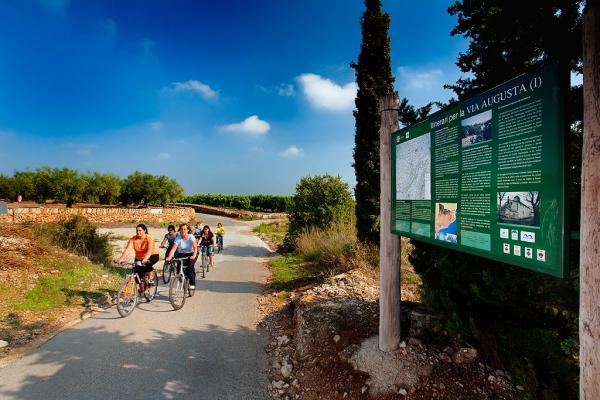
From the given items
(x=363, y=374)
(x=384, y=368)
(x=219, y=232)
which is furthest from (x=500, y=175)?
(x=219, y=232)

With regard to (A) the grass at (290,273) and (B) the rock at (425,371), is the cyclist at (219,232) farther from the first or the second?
(B) the rock at (425,371)

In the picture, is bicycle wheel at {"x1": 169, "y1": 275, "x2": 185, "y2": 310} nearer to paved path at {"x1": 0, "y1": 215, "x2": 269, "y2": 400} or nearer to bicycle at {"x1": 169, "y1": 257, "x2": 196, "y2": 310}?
bicycle at {"x1": 169, "y1": 257, "x2": 196, "y2": 310}

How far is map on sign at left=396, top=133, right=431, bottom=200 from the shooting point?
10.9 feet

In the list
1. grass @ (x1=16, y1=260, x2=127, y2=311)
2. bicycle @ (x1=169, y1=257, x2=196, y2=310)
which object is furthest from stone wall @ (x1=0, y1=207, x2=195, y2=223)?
bicycle @ (x1=169, y1=257, x2=196, y2=310)

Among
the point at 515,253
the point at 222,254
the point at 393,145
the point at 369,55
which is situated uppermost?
the point at 369,55

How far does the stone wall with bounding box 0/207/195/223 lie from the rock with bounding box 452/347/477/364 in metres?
27.1

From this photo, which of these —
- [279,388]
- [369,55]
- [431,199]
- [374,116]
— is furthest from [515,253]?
Answer: [369,55]

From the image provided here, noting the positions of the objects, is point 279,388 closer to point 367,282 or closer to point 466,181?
point 466,181

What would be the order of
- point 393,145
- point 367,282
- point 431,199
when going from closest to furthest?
point 431,199
point 393,145
point 367,282

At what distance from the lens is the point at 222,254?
16.3 meters

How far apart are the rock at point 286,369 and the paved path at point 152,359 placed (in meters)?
0.27

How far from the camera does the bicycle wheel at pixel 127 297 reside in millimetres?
6629

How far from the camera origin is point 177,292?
7480 millimetres

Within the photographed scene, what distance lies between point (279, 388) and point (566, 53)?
4.63m
